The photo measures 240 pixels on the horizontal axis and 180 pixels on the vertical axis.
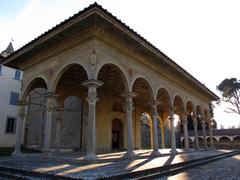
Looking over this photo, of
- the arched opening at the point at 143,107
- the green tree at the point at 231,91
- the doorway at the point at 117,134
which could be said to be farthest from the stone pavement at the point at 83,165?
the green tree at the point at 231,91

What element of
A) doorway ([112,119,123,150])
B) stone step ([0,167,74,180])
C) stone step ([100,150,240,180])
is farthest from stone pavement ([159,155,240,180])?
doorway ([112,119,123,150])

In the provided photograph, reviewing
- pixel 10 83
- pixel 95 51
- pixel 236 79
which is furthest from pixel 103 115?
pixel 236 79

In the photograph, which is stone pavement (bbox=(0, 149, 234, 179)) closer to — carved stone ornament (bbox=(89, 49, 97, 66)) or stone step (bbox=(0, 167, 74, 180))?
stone step (bbox=(0, 167, 74, 180))

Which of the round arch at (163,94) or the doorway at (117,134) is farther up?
the round arch at (163,94)

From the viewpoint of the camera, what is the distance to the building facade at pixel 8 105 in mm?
19531

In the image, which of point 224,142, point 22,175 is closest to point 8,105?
point 22,175

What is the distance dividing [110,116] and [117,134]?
215 cm

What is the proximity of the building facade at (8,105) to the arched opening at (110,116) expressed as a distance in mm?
9233

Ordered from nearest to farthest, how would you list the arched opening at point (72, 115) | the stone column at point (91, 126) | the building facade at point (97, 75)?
the stone column at point (91, 126) → the building facade at point (97, 75) → the arched opening at point (72, 115)

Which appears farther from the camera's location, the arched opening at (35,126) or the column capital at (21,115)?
the arched opening at (35,126)

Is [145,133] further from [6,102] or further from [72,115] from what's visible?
[6,102]

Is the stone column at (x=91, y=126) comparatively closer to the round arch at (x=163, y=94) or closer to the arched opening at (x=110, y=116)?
the arched opening at (x=110, y=116)

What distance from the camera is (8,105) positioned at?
20188 mm

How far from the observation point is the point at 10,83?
2070 cm
